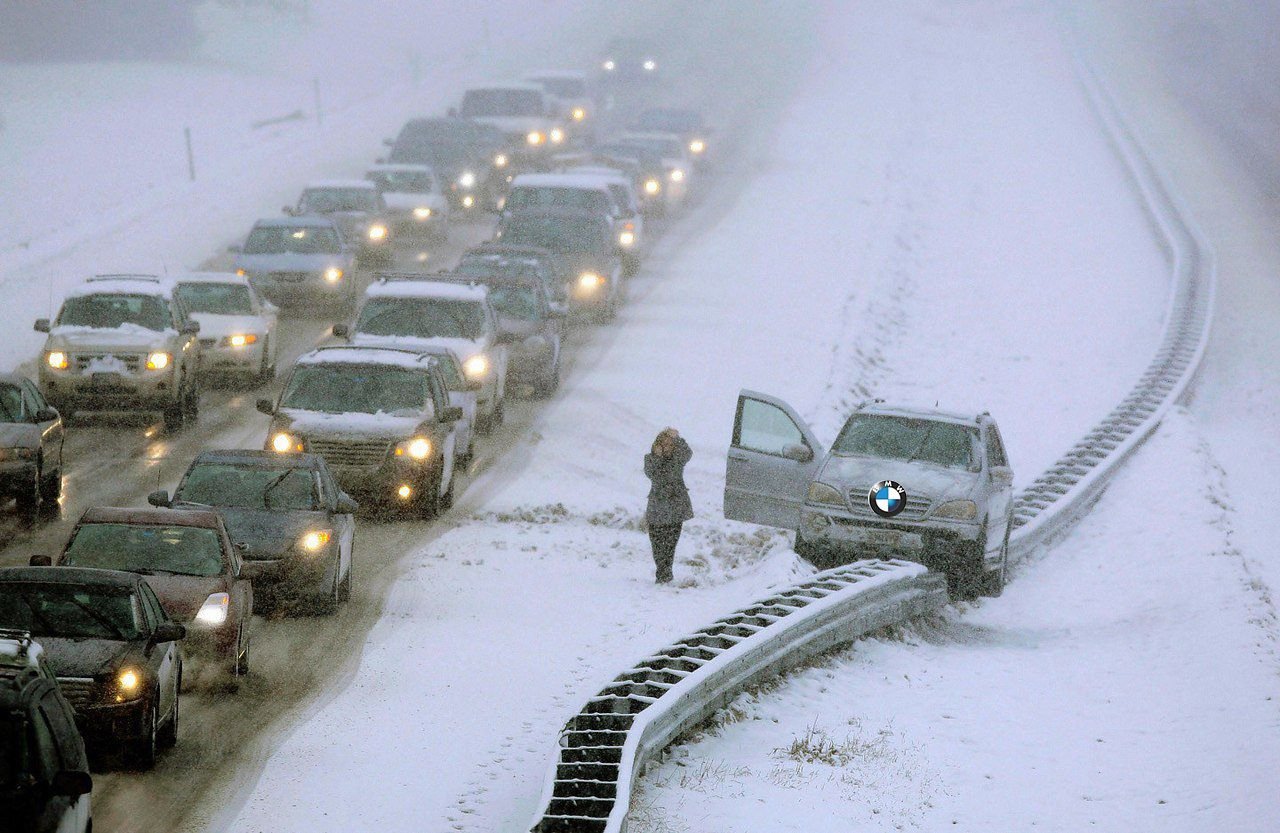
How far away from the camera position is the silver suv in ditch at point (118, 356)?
73.6ft

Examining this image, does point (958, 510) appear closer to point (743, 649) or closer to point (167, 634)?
point (743, 649)

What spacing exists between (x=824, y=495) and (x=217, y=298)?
12.4 m

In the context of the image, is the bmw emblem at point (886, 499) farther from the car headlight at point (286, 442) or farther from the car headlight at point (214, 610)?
the car headlight at point (214, 610)

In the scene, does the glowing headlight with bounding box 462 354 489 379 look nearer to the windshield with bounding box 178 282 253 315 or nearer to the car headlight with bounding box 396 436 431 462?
the car headlight with bounding box 396 436 431 462

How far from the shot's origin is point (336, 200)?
116ft

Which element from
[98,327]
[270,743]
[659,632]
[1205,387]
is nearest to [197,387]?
[98,327]

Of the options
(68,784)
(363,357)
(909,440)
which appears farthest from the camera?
(363,357)

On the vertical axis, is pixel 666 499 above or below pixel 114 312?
above

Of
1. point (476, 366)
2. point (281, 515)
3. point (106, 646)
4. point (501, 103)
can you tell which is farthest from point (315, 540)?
point (501, 103)

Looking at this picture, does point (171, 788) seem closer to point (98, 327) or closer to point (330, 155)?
point (98, 327)

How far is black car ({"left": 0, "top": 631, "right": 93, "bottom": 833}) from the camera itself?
750cm

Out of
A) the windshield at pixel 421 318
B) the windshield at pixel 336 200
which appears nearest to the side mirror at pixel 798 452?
the windshield at pixel 421 318

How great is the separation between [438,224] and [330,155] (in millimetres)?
12648

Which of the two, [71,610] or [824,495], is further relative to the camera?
[824,495]
